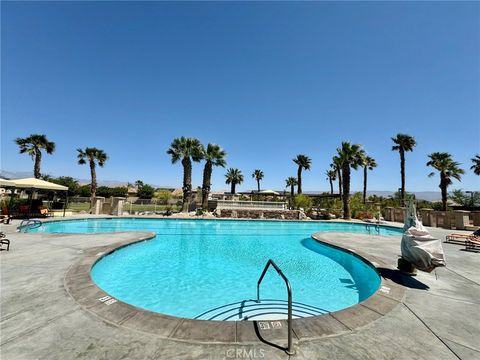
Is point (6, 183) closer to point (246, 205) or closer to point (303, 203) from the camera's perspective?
point (246, 205)

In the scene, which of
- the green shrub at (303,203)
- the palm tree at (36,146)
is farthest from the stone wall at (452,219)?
the palm tree at (36,146)

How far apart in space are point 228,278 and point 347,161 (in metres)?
24.7

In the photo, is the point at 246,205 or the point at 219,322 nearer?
the point at 219,322

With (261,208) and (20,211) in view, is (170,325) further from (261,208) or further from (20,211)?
(261,208)

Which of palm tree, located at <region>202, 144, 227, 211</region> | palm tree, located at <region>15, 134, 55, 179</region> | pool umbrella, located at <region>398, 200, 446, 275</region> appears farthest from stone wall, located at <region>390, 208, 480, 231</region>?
palm tree, located at <region>15, 134, 55, 179</region>

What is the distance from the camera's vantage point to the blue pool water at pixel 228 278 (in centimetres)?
544

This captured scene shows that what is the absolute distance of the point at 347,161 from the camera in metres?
27.0

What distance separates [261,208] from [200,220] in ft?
28.4

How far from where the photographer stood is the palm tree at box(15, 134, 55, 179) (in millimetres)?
24781

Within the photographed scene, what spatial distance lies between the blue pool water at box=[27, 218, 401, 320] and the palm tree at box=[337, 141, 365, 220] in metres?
16.5

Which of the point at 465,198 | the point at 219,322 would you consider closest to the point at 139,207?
the point at 219,322

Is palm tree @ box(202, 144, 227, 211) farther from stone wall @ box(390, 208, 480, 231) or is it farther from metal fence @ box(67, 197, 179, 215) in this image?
stone wall @ box(390, 208, 480, 231)

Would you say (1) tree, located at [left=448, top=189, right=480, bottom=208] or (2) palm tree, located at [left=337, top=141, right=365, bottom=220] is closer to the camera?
(2) palm tree, located at [left=337, top=141, right=365, bottom=220]

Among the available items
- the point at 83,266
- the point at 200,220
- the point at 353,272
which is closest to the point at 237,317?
the point at 83,266
